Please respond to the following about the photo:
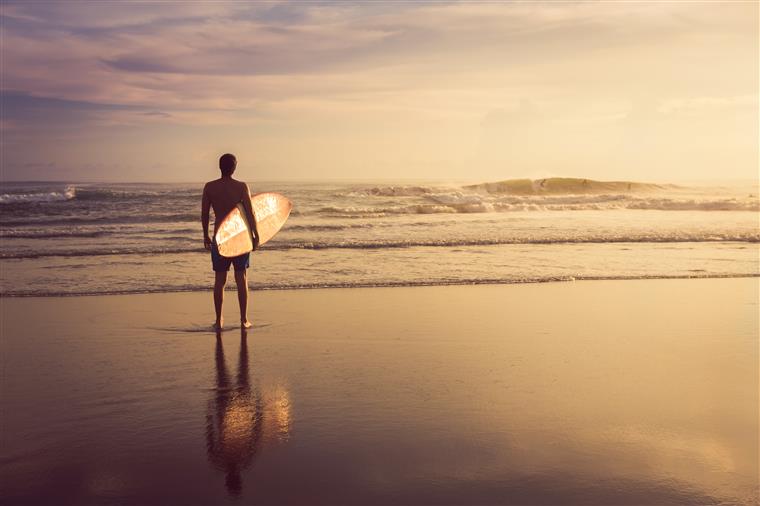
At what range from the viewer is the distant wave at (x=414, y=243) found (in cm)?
1309

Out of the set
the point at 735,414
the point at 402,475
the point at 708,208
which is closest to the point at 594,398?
the point at 735,414

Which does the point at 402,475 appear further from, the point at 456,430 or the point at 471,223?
the point at 471,223

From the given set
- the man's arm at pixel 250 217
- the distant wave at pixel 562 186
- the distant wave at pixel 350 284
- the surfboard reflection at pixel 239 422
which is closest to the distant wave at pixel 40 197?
the distant wave at pixel 562 186

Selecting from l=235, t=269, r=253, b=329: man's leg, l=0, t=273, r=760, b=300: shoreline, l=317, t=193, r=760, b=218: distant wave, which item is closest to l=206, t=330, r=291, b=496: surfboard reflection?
l=235, t=269, r=253, b=329: man's leg

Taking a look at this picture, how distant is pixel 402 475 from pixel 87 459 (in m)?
1.66

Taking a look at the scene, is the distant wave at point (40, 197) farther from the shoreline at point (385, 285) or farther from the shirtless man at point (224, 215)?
the shirtless man at point (224, 215)

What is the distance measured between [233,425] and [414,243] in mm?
9816

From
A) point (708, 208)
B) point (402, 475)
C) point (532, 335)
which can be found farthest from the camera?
point (708, 208)

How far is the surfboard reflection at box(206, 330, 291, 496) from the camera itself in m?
A: 3.73

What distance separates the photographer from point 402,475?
3537mm

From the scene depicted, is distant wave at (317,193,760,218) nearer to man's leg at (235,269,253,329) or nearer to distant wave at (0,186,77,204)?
distant wave at (0,186,77,204)

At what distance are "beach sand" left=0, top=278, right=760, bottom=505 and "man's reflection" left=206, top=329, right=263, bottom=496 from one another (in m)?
0.02

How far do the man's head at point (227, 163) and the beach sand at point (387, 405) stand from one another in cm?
157

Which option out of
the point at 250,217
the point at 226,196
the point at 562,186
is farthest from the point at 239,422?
the point at 562,186
